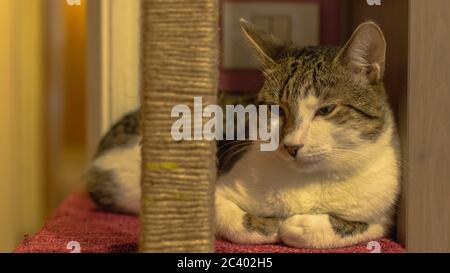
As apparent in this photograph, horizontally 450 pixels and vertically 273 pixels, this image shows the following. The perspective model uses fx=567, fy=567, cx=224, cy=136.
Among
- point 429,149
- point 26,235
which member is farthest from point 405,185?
point 26,235

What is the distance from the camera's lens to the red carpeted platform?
1.21 m

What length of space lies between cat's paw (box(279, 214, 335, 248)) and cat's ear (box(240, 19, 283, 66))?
0.36m

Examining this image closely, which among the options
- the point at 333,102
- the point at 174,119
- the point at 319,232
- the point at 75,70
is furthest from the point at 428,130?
the point at 75,70

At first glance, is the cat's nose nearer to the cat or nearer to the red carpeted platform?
the cat

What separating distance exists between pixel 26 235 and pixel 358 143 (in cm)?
81

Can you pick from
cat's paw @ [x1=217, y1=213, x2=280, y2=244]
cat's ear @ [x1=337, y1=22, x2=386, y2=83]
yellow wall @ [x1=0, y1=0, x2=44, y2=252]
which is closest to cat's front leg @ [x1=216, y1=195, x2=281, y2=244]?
cat's paw @ [x1=217, y1=213, x2=280, y2=244]

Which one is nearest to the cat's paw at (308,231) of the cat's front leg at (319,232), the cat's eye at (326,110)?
the cat's front leg at (319,232)

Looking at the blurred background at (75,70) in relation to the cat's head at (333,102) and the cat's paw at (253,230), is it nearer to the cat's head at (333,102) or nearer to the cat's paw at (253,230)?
the cat's head at (333,102)

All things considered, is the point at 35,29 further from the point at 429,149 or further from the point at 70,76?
the point at 429,149

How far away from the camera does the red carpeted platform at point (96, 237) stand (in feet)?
3.98

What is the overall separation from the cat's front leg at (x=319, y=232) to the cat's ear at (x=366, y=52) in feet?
1.04

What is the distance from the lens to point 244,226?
4.02 ft

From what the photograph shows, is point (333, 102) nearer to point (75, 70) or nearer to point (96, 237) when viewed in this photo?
point (96, 237)
